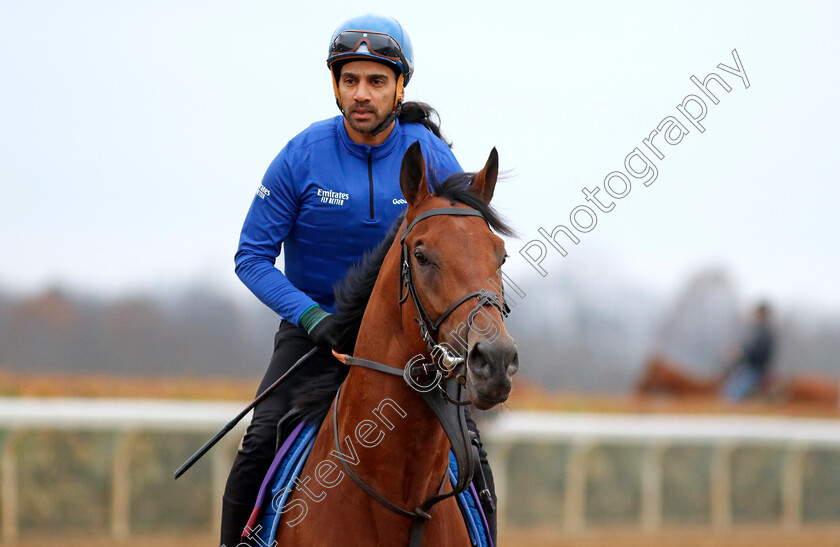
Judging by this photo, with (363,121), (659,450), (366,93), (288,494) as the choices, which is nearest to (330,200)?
(363,121)

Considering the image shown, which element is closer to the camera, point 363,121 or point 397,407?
point 397,407

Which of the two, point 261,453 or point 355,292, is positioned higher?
point 355,292

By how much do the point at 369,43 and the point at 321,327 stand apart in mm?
1134

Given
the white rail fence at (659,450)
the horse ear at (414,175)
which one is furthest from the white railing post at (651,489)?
the horse ear at (414,175)

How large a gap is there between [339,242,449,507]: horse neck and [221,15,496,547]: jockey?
0.43 metres

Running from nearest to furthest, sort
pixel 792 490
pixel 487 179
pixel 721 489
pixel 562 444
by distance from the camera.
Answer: pixel 487 179, pixel 562 444, pixel 721 489, pixel 792 490

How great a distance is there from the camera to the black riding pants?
3607 millimetres

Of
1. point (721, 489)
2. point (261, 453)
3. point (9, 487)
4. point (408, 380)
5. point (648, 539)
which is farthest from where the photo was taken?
point (721, 489)

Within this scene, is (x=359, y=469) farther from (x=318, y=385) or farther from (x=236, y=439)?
(x=236, y=439)

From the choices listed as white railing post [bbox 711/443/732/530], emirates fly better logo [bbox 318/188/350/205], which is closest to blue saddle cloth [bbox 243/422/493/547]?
emirates fly better logo [bbox 318/188/350/205]

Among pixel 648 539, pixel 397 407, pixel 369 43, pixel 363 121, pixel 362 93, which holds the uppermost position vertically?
pixel 369 43

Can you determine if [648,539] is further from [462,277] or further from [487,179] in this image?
[462,277]

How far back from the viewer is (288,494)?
342cm

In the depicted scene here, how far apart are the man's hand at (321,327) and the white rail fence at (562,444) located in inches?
202
